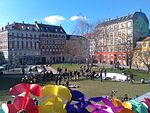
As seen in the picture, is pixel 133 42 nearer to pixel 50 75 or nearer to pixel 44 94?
pixel 50 75

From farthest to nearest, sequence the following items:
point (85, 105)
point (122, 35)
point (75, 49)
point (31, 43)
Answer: point (31, 43)
point (75, 49)
point (122, 35)
point (85, 105)

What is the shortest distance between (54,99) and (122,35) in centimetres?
8186

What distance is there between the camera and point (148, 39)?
71812 mm

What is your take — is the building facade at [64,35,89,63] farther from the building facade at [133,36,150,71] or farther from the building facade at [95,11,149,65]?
the building facade at [133,36,150,71]

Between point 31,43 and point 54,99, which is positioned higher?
point 31,43

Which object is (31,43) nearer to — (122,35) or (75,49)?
(75,49)

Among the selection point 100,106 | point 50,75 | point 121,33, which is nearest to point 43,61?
point 121,33

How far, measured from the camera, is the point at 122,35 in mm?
81688

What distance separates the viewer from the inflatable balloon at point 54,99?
60.5 inches

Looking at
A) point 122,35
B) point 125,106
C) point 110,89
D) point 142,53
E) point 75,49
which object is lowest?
point 110,89

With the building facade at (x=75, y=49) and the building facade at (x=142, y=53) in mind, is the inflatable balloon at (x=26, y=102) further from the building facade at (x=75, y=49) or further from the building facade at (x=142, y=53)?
the building facade at (x=142, y=53)

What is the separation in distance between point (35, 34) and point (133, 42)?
41.7 meters

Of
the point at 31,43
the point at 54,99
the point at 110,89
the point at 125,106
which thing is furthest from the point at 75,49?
the point at 54,99

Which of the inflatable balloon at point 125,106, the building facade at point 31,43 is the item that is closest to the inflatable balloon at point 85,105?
the inflatable balloon at point 125,106
